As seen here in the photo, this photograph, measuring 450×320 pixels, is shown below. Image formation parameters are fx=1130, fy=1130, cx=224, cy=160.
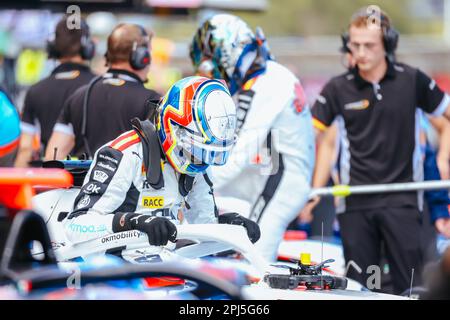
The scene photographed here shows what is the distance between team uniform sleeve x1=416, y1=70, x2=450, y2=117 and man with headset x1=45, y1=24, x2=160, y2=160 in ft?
6.46

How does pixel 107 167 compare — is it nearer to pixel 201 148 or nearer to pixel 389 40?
pixel 201 148

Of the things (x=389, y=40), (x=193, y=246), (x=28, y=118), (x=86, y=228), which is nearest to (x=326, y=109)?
(x=389, y=40)

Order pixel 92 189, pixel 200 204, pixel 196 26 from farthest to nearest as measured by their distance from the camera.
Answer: pixel 196 26, pixel 200 204, pixel 92 189

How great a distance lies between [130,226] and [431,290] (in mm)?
2127

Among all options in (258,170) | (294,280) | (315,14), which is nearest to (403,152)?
(258,170)

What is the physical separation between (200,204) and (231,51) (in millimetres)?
2005

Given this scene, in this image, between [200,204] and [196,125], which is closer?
[196,125]

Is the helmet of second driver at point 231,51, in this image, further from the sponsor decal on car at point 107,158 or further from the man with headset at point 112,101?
the sponsor decal on car at point 107,158

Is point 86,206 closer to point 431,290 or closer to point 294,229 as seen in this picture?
point 431,290

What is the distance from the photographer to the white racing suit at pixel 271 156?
292 inches

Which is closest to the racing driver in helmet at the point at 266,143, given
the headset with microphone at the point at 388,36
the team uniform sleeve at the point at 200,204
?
the headset with microphone at the point at 388,36

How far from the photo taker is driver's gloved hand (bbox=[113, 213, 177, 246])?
502 centimetres

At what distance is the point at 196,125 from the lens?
5535mm

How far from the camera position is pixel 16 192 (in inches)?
160
